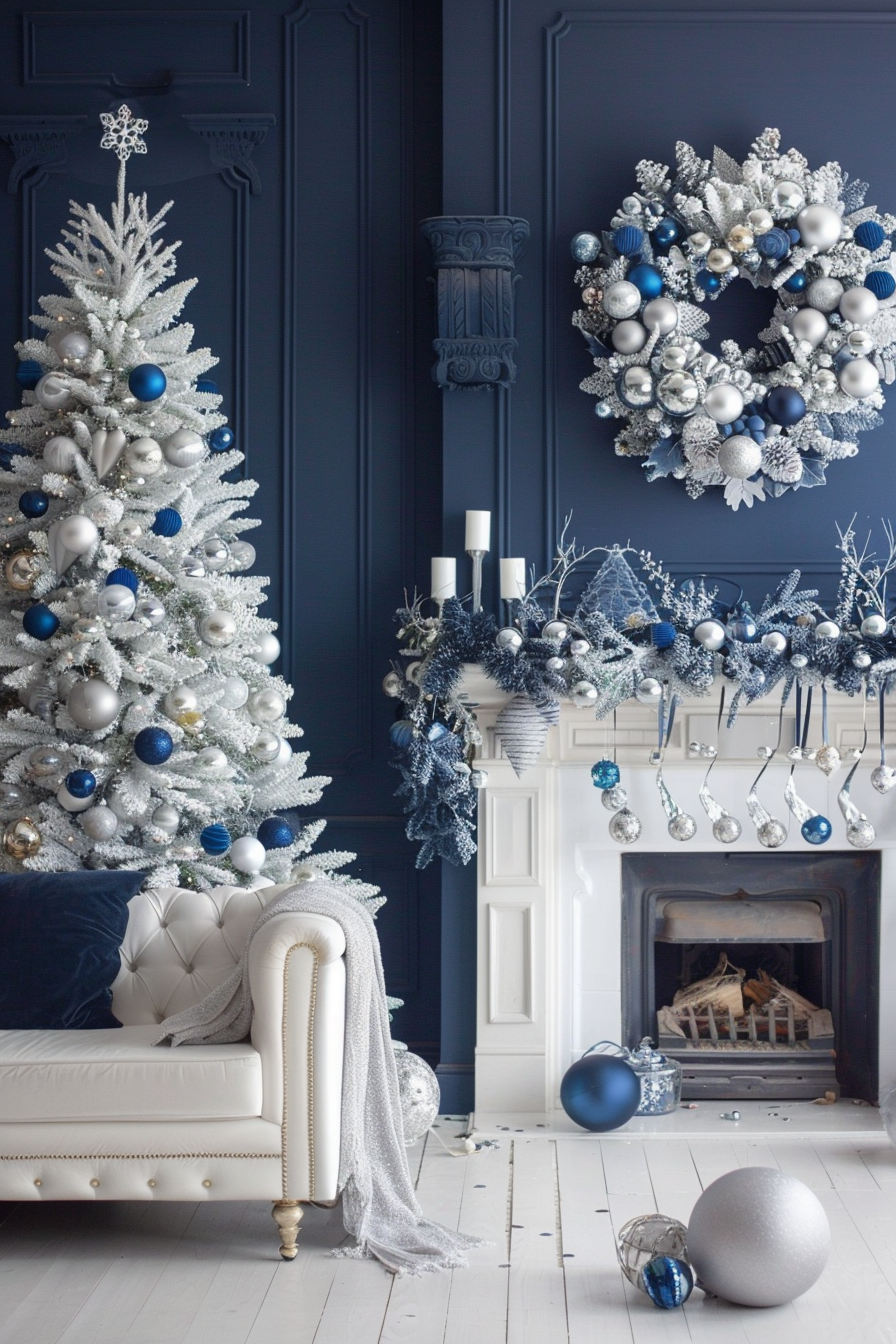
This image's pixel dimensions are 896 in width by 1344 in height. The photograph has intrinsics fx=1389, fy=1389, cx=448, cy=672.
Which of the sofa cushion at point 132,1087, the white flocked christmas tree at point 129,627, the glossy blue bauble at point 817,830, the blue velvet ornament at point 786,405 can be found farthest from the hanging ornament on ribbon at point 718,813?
the sofa cushion at point 132,1087

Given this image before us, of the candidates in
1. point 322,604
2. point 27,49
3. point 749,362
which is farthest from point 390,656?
point 27,49

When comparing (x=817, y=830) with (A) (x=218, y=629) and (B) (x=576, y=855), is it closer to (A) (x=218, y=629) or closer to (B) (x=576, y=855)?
(B) (x=576, y=855)

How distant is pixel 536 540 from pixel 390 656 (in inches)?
23.6

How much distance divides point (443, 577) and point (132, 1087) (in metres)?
1.72

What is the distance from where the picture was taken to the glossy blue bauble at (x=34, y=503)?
370 centimetres

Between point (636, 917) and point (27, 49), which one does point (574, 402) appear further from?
point (27, 49)

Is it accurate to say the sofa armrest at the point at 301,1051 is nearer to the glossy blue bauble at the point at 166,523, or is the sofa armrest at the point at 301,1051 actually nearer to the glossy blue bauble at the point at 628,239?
the glossy blue bauble at the point at 166,523

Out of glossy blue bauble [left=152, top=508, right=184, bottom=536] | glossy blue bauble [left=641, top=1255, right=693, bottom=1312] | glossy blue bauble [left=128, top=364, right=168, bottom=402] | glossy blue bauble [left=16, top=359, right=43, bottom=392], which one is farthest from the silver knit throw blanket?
glossy blue bauble [left=16, top=359, right=43, bottom=392]

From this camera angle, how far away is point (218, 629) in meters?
3.69

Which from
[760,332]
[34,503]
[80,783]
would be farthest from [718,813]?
[34,503]

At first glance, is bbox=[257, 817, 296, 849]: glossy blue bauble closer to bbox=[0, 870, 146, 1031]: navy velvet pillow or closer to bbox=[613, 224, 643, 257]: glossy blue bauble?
bbox=[0, 870, 146, 1031]: navy velvet pillow

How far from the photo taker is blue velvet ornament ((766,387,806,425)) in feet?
13.0

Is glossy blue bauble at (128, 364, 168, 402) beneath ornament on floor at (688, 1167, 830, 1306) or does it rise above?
above

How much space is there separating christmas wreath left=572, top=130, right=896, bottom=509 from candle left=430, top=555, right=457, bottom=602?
62 cm
